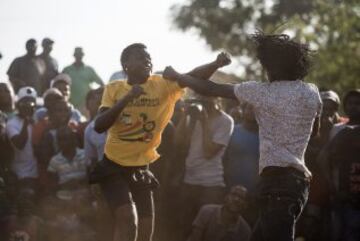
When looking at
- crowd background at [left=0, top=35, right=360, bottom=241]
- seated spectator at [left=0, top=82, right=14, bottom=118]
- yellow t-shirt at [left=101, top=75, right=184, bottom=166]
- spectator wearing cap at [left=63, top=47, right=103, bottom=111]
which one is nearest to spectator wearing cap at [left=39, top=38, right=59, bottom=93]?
spectator wearing cap at [left=63, top=47, right=103, bottom=111]

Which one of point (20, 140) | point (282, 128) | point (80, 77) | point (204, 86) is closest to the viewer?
point (282, 128)

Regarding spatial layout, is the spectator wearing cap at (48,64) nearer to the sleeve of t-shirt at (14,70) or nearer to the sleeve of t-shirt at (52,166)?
the sleeve of t-shirt at (14,70)

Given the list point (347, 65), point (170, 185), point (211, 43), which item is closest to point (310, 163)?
point (170, 185)

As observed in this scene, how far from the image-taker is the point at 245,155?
10.7 metres

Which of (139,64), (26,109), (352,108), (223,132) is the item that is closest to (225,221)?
(223,132)

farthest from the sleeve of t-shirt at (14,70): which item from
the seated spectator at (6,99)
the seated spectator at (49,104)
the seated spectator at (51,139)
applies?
the seated spectator at (51,139)

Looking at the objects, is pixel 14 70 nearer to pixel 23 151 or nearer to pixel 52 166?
pixel 23 151

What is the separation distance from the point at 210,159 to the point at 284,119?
4078mm

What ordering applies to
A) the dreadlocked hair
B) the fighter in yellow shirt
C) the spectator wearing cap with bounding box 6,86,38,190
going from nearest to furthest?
1. the dreadlocked hair
2. the fighter in yellow shirt
3. the spectator wearing cap with bounding box 6,86,38,190

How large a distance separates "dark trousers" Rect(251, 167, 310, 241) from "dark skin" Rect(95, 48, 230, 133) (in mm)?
1278

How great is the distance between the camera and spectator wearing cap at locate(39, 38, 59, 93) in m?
14.6

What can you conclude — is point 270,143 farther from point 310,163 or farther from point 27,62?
point 27,62

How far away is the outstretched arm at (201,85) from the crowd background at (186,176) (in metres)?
2.45

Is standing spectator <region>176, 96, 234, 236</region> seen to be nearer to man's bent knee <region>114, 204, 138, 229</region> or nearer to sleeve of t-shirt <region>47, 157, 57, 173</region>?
sleeve of t-shirt <region>47, 157, 57, 173</region>
